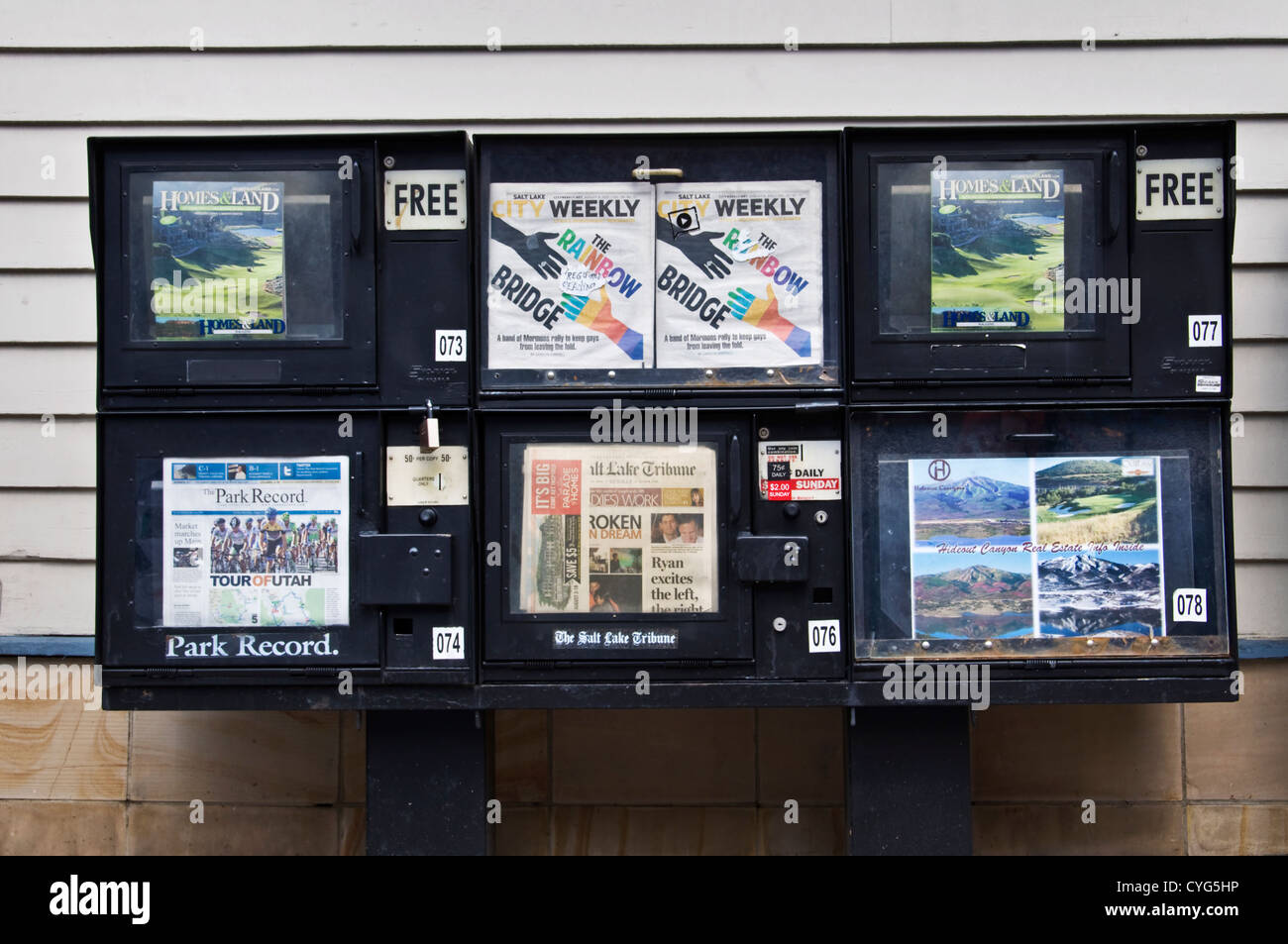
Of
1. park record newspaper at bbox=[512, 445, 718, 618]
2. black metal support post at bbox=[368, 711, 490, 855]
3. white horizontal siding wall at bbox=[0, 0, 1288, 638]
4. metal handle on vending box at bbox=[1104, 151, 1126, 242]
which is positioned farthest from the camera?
white horizontal siding wall at bbox=[0, 0, 1288, 638]

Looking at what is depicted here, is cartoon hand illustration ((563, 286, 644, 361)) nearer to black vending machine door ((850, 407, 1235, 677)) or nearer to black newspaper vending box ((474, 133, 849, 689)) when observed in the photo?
black newspaper vending box ((474, 133, 849, 689))

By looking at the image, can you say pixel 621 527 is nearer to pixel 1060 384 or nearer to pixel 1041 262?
pixel 1060 384

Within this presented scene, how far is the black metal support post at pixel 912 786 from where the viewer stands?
12.9ft

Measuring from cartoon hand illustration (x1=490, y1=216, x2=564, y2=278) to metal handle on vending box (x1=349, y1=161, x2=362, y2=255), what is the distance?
0.52 m

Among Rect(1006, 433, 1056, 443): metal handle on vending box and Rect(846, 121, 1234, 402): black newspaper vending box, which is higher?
Rect(846, 121, 1234, 402): black newspaper vending box

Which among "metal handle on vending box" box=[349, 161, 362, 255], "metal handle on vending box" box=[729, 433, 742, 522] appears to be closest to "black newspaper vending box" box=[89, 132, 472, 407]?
"metal handle on vending box" box=[349, 161, 362, 255]

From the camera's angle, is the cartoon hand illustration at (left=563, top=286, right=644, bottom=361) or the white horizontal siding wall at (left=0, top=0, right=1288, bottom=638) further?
the white horizontal siding wall at (left=0, top=0, right=1288, bottom=638)

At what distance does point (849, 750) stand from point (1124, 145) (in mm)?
2681

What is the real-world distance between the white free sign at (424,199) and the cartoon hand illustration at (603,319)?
552 millimetres

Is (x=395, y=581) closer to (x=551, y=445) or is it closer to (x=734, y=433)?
(x=551, y=445)

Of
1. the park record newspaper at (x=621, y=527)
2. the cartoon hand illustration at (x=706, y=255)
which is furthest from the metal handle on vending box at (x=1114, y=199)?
the park record newspaper at (x=621, y=527)

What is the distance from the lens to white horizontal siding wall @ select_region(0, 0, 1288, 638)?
4848 millimetres

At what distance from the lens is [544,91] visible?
193 inches

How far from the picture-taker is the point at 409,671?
150 inches
